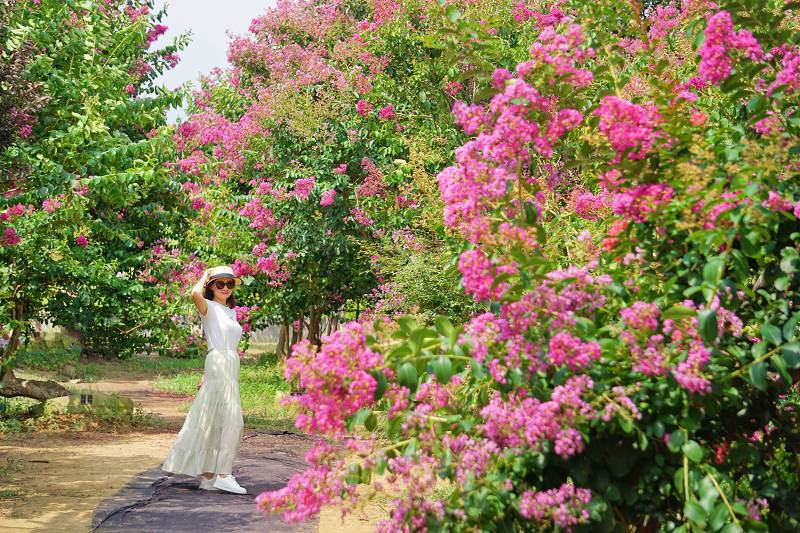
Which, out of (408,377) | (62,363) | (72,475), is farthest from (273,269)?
(408,377)

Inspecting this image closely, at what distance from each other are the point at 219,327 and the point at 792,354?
6.67 meters

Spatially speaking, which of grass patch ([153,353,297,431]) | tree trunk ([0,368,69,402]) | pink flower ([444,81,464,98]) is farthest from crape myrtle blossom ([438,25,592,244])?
tree trunk ([0,368,69,402])

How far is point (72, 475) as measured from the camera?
357 inches

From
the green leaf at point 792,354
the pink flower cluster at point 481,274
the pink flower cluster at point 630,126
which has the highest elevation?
the pink flower cluster at point 630,126

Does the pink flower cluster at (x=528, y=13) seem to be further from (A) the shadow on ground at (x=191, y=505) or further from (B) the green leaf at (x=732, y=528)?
(B) the green leaf at (x=732, y=528)

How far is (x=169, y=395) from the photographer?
19.6 m

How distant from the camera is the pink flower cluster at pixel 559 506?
2693 millimetres

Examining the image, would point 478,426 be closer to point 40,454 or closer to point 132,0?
point 40,454

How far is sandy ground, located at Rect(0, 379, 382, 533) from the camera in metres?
7.02

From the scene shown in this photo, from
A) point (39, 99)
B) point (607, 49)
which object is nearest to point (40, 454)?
point (39, 99)

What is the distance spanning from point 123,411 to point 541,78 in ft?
38.3

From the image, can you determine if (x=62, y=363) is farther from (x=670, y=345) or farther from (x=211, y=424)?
(x=670, y=345)

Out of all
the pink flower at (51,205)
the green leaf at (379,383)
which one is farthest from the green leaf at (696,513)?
the pink flower at (51,205)

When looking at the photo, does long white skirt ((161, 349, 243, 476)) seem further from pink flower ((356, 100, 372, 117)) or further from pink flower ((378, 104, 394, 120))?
pink flower ((356, 100, 372, 117))
